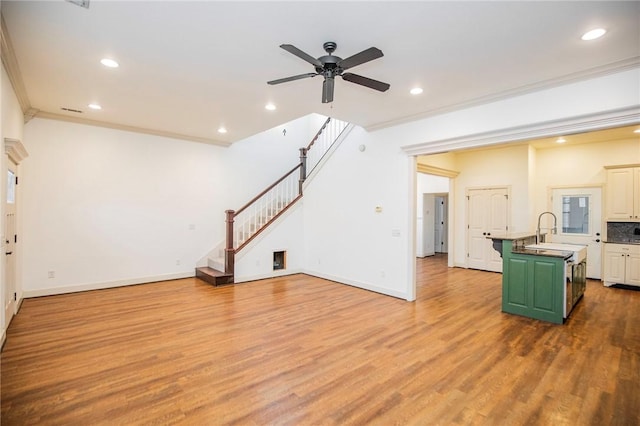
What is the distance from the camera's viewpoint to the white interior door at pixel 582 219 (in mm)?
6730

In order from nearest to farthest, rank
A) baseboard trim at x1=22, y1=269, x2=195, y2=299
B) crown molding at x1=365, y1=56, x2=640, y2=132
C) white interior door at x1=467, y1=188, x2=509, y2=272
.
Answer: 1. crown molding at x1=365, y1=56, x2=640, y2=132
2. baseboard trim at x1=22, y1=269, x2=195, y2=299
3. white interior door at x1=467, y1=188, x2=509, y2=272

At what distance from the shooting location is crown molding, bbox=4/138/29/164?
340cm

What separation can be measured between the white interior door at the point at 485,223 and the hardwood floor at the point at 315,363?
260cm

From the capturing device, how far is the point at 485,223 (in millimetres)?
7781

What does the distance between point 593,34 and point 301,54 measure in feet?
8.46

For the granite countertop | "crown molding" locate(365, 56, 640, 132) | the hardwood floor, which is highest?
"crown molding" locate(365, 56, 640, 132)

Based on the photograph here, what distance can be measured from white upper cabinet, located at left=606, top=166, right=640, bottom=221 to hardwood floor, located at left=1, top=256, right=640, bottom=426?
7.57ft

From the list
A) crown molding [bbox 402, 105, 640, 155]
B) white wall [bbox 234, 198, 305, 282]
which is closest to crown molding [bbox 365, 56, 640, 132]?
crown molding [bbox 402, 105, 640, 155]

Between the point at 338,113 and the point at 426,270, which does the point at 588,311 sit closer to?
the point at 426,270

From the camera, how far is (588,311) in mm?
4660

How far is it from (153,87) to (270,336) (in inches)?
139

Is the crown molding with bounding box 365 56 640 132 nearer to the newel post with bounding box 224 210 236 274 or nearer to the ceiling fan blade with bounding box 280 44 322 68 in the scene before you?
the ceiling fan blade with bounding box 280 44 322 68

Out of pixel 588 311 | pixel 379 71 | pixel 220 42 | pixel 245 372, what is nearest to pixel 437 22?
pixel 379 71

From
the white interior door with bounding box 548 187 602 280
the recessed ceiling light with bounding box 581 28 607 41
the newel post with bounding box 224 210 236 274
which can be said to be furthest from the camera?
the white interior door with bounding box 548 187 602 280
